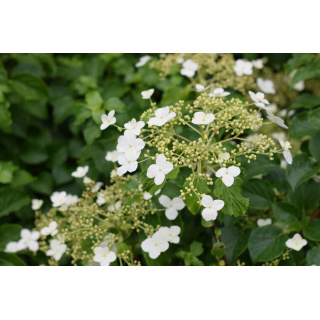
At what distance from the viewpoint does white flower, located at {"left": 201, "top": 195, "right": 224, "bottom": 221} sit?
84cm

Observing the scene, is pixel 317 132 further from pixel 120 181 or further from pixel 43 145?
pixel 43 145

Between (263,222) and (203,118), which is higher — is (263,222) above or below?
below

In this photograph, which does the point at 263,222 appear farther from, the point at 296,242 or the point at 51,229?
the point at 51,229

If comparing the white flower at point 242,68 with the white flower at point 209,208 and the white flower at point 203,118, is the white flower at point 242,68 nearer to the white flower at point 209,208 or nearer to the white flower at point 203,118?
the white flower at point 203,118

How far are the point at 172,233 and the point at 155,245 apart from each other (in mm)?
50

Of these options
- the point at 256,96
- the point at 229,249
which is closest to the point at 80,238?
the point at 229,249

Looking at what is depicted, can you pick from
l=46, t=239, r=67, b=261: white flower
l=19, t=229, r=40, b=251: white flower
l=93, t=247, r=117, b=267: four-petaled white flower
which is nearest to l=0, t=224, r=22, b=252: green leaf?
l=19, t=229, r=40, b=251: white flower

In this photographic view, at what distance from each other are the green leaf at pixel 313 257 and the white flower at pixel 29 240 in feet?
2.36

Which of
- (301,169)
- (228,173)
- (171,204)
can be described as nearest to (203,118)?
(228,173)

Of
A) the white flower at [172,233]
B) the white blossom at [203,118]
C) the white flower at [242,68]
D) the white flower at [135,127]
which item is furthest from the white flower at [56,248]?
the white flower at [242,68]

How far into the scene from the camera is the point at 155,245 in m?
1.03

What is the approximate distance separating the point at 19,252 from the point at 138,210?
51cm

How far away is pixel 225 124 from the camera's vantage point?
36.3 inches

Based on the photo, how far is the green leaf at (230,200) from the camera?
866 mm
